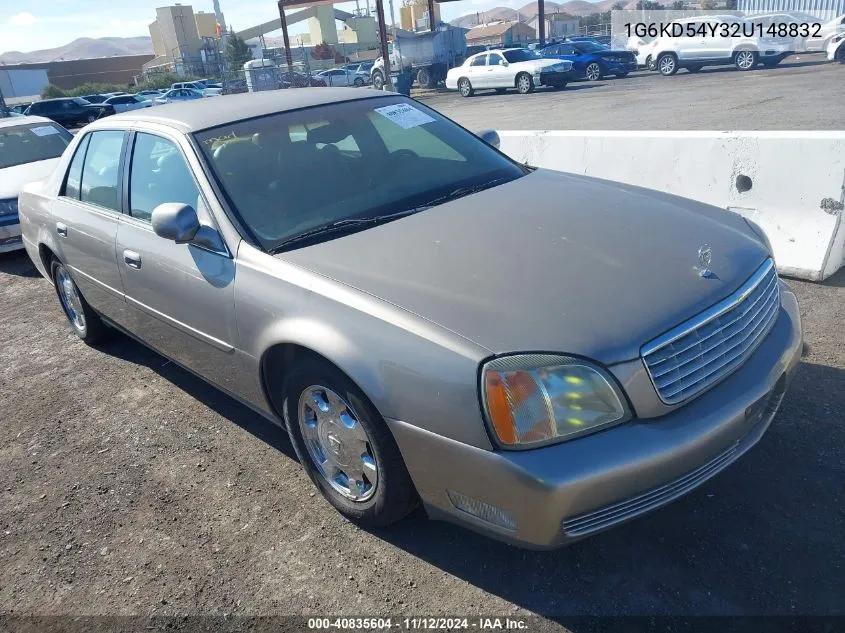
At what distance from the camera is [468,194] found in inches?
130

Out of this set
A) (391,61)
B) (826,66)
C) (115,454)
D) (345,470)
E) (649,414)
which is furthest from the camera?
(391,61)

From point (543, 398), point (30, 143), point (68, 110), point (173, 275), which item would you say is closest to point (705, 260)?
point (543, 398)

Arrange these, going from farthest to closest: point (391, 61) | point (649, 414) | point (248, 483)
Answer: point (391, 61)
point (248, 483)
point (649, 414)

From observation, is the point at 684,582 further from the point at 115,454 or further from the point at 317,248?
the point at 115,454

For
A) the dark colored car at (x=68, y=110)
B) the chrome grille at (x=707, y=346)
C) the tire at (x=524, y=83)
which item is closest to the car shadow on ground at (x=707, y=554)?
the chrome grille at (x=707, y=346)

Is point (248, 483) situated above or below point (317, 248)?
below

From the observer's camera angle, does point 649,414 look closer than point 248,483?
Yes

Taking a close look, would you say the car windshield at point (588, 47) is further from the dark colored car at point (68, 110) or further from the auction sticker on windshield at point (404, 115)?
the auction sticker on windshield at point (404, 115)

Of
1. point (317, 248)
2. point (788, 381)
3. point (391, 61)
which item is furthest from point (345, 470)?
point (391, 61)

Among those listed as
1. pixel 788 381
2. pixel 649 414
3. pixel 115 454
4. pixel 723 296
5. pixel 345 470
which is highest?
pixel 723 296

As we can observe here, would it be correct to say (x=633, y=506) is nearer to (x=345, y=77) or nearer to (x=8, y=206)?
(x=8, y=206)

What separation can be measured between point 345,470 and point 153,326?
1.53 metres

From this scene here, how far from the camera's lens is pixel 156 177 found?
347 centimetres

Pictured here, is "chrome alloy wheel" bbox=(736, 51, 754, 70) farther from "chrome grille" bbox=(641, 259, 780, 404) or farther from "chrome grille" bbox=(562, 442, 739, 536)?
"chrome grille" bbox=(562, 442, 739, 536)
